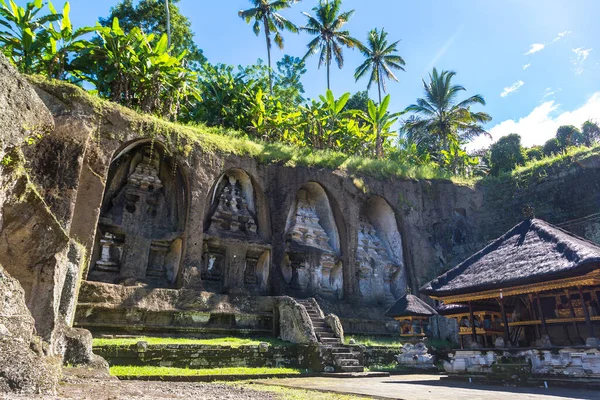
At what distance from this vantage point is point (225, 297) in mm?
14312

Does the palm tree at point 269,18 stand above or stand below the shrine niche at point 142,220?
above

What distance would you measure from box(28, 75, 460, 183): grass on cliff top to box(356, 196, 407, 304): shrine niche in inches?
79.6

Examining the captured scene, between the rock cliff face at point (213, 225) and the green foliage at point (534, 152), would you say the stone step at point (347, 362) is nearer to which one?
the rock cliff face at point (213, 225)

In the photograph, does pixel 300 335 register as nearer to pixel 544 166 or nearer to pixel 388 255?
pixel 388 255

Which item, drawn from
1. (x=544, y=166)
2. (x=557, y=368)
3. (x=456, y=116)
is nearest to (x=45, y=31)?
(x=557, y=368)

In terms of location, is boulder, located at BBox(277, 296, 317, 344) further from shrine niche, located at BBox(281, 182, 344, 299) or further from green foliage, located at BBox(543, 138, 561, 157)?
green foliage, located at BBox(543, 138, 561, 157)

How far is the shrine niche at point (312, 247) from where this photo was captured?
18.7 meters

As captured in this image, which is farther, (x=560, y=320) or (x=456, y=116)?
(x=456, y=116)

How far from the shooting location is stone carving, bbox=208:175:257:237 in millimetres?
17359

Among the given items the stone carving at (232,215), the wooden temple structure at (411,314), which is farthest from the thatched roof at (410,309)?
the stone carving at (232,215)

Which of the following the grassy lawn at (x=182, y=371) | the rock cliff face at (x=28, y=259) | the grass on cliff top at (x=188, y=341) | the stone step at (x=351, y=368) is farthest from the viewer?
the stone step at (x=351, y=368)

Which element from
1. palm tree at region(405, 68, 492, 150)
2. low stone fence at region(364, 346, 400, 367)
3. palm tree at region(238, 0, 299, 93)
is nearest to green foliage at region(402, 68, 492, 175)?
palm tree at region(405, 68, 492, 150)

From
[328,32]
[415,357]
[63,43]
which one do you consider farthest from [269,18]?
[415,357]

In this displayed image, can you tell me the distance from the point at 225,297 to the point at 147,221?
15.2 feet
